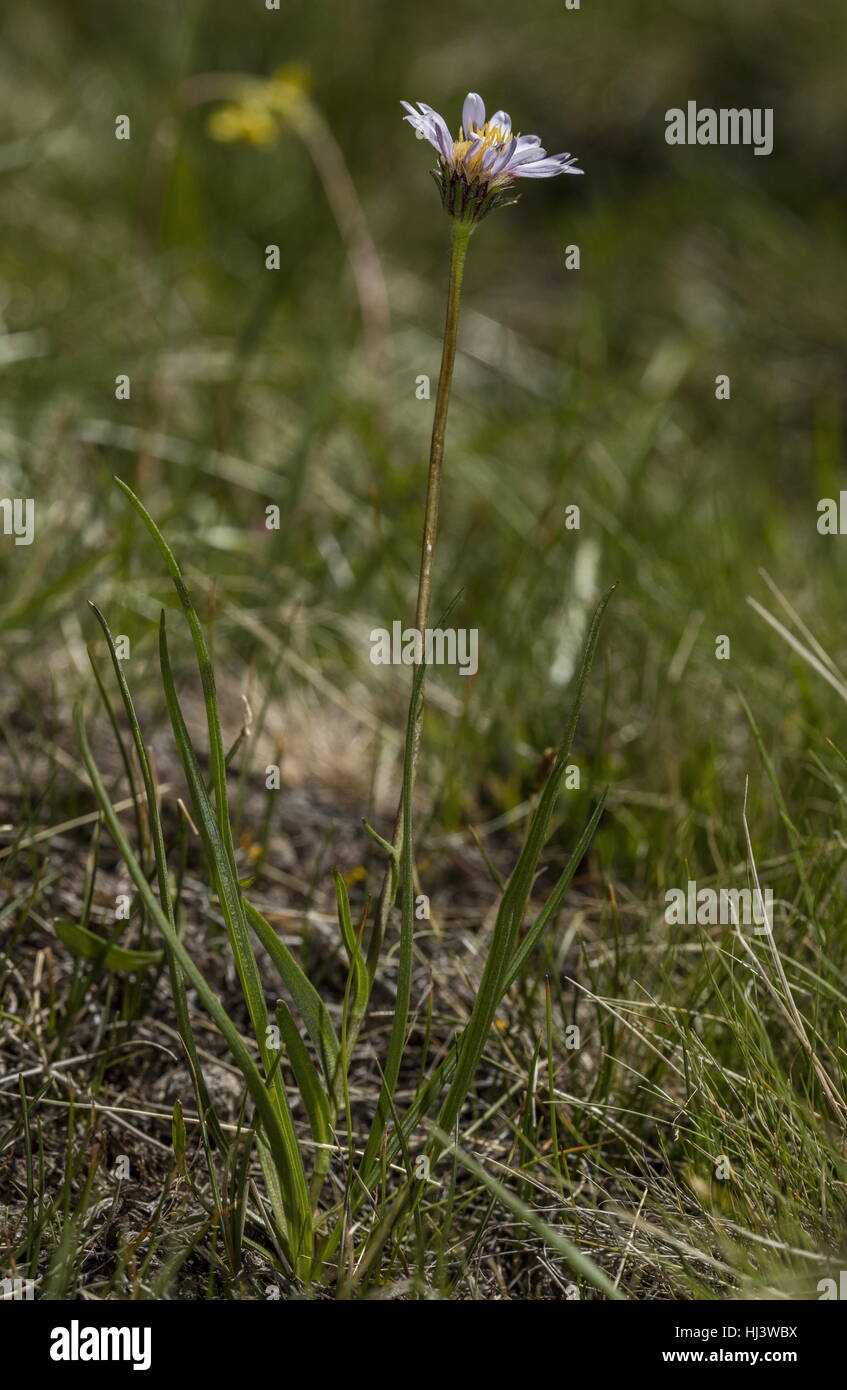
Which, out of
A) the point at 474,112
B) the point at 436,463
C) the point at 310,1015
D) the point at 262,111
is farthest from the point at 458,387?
the point at 310,1015

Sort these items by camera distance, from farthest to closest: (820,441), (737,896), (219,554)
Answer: (820,441), (219,554), (737,896)

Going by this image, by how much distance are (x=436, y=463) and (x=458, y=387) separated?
85.2 inches

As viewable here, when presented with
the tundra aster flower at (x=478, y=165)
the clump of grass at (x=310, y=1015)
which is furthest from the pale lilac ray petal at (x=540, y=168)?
the clump of grass at (x=310, y=1015)

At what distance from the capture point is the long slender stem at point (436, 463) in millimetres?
978

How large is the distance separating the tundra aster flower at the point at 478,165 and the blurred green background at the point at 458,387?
83 cm

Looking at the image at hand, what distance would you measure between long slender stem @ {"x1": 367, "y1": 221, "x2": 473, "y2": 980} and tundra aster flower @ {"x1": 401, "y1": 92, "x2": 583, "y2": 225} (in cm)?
2

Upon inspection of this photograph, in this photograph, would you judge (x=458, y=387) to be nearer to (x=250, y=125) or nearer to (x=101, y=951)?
(x=250, y=125)

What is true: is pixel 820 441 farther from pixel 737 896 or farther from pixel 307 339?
pixel 737 896

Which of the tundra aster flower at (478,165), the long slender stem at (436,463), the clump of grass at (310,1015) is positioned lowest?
the clump of grass at (310,1015)

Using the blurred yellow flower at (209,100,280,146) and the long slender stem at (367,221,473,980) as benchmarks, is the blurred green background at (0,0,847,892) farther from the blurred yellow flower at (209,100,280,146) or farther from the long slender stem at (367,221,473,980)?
the long slender stem at (367,221,473,980)

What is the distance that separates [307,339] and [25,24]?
1965mm

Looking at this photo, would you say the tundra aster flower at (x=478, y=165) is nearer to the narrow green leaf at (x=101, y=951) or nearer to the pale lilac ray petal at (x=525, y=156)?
the pale lilac ray petal at (x=525, y=156)
